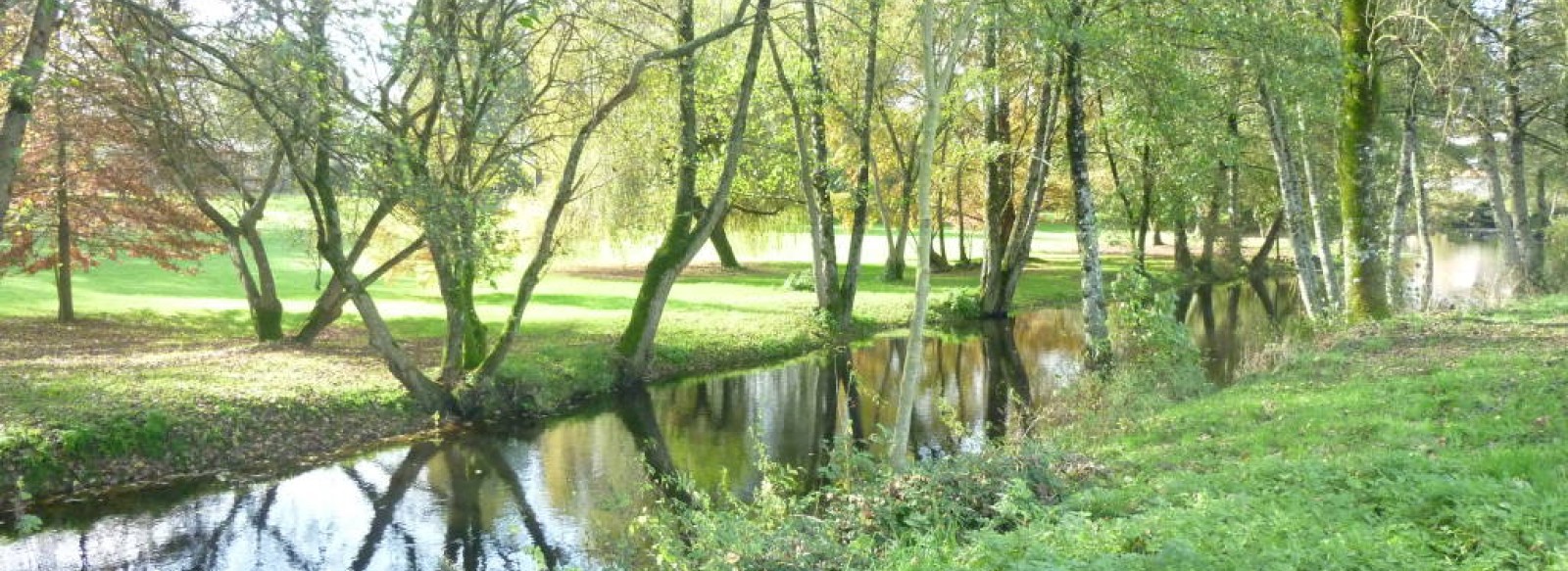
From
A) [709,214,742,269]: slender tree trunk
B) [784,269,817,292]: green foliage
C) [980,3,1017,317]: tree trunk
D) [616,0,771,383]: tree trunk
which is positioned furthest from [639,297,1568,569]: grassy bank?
[709,214,742,269]: slender tree trunk

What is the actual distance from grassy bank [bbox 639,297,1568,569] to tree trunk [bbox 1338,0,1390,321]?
14.5ft

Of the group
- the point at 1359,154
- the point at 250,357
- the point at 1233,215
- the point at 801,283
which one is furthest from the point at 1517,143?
the point at 250,357

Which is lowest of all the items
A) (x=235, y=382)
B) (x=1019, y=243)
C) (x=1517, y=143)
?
(x=235, y=382)

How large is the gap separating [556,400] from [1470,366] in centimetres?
1460

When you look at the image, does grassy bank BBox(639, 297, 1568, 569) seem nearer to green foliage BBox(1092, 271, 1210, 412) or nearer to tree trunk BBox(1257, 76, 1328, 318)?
green foliage BBox(1092, 271, 1210, 412)

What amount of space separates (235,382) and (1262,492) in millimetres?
15759

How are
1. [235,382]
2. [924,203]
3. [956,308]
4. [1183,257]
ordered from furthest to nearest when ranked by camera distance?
[1183,257] → [956,308] → [235,382] → [924,203]

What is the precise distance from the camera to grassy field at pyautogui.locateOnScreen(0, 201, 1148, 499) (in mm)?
13820

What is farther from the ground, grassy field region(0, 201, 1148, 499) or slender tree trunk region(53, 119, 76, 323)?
slender tree trunk region(53, 119, 76, 323)

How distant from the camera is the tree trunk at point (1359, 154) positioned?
16.9 m

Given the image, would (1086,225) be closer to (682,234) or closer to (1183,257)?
(682,234)

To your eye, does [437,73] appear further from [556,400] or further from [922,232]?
[922,232]

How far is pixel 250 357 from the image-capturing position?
763 inches

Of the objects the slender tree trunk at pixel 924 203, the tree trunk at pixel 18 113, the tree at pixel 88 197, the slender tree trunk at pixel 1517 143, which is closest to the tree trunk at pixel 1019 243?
the slender tree trunk at pixel 1517 143
